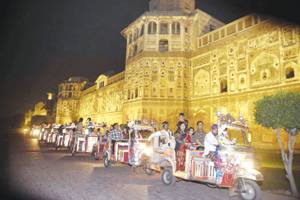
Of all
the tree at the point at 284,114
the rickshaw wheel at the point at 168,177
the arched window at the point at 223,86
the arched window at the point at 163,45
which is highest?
the arched window at the point at 163,45

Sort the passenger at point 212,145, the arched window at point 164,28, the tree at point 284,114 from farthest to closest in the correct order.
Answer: the arched window at point 164,28, the tree at point 284,114, the passenger at point 212,145

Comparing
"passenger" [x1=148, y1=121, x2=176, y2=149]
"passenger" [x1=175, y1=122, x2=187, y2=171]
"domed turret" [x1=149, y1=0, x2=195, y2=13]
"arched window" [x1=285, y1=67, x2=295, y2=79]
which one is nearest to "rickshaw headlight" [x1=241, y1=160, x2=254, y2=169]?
"passenger" [x1=175, y1=122, x2=187, y2=171]

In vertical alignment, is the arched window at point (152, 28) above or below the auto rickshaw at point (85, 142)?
above

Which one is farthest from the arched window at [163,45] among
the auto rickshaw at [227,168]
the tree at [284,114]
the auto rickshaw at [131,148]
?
the auto rickshaw at [227,168]

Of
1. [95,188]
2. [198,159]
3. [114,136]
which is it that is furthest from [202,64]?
[95,188]

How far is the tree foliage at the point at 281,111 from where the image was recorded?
21.0ft

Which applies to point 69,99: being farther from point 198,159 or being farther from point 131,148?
point 198,159

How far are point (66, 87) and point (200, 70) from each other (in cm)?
4549

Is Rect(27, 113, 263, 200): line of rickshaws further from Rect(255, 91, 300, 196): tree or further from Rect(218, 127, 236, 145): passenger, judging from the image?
Rect(255, 91, 300, 196): tree

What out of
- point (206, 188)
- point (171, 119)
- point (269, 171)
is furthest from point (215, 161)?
point (171, 119)

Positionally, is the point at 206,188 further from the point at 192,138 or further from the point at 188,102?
the point at 188,102

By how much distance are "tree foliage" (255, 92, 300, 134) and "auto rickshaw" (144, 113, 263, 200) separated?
0.96 metres

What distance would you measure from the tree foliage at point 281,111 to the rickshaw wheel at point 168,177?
10.8 feet

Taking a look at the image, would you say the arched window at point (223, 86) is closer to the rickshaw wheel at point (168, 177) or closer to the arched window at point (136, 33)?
the arched window at point (136, 33)
